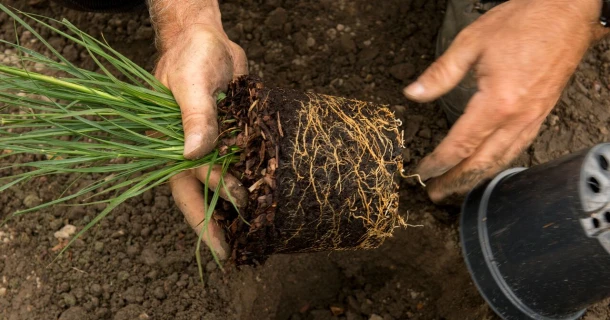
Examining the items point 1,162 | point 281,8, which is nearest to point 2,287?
point 1,162

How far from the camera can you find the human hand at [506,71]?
4.41 feet

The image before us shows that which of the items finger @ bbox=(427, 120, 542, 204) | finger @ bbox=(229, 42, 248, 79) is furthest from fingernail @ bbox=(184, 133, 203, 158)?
finger @ bbox=(427, 120, 542, 204)

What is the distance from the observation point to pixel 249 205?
1.33 meters

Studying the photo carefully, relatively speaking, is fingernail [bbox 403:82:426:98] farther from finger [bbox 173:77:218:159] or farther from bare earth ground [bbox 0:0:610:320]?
bare earth ground [bbox 0:0:610:320]

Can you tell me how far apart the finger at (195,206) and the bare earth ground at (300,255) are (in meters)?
0.35

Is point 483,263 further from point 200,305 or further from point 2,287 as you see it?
point 2,287

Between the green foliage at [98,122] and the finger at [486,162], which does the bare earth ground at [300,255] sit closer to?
the finger at [486,162]

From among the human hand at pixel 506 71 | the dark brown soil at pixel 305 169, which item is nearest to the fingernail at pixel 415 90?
the human hand at pixel 506 71

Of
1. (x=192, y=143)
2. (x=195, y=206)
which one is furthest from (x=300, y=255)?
(x=192, y=143)

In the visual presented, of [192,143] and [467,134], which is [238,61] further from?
[467,134]

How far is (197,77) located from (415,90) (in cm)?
55

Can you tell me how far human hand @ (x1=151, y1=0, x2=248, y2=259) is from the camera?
1328 mm

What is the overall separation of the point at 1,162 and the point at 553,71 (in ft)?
6.05

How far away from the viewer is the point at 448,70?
1388mm
